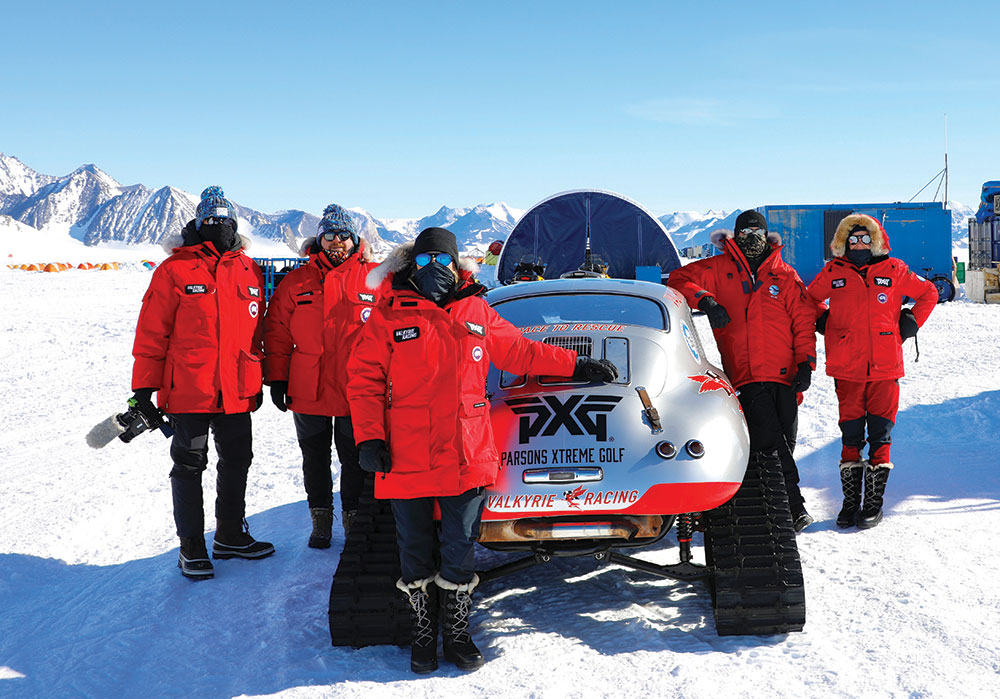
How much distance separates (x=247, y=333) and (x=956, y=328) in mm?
13076

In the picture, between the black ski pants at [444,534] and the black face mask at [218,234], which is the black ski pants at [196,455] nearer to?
the black face mask at [218,234]

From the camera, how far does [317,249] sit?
5.33 m

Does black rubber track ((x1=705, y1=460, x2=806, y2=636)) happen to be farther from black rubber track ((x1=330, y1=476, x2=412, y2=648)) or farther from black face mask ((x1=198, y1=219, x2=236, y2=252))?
black face mask ((x1=198, y1=219, x2=236, y2=252))

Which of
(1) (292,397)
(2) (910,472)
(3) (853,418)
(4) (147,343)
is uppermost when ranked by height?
(4) (147,343)

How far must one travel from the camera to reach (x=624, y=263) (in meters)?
15.7

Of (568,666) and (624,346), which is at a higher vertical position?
(624,346)

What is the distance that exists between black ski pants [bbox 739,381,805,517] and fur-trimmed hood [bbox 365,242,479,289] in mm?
2402

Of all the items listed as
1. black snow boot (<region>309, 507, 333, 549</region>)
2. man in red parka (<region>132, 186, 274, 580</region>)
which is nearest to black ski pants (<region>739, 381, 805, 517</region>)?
black snow boot (<region>309, 507, 333, 549</region>)

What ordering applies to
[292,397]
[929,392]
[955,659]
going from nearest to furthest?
[955,659], [292,397], [929,392]

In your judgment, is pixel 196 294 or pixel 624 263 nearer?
pixel 196 294

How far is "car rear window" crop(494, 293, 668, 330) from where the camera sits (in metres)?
4.65

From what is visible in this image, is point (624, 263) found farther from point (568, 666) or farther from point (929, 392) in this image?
point (568, 666)

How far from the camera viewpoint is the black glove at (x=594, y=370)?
152 inches

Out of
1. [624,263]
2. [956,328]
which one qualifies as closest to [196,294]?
[624,263]
